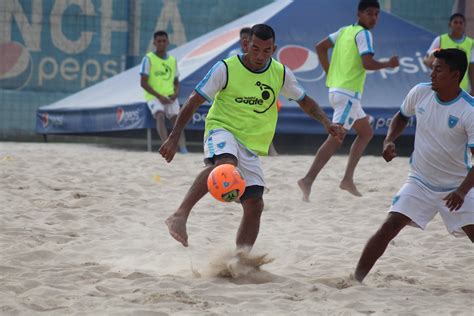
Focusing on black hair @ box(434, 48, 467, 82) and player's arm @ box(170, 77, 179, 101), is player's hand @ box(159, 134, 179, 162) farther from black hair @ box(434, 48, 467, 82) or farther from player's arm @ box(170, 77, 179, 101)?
player's arm @ box(170, 77, 179, 101)

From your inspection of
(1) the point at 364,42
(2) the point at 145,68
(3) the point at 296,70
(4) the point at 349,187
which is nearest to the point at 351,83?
(1) the point at 364,42

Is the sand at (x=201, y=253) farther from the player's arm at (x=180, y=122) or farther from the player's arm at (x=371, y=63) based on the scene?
the player's arm at (x=371, y=63)

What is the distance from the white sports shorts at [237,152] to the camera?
4.95 metres

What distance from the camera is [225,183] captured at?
4629 millimetres

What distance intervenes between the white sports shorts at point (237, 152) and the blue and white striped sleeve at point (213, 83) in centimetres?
22

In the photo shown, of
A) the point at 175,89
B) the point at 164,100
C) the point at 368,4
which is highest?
the point at 368,4

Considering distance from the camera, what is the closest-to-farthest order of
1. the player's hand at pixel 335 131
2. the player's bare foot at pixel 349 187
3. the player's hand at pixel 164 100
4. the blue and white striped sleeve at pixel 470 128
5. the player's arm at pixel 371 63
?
the blue and white striped sleeve at pixel 470 128, the player's hand at pixel 335 131, the player's arm at pixel 371 63, the player's bare foot at pixel 349 187, the player's hand at pixel 164 100

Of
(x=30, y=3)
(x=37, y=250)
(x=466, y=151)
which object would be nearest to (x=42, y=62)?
(x=30, y=3)

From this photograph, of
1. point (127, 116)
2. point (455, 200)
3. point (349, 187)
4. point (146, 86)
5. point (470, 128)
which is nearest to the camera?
point (455, 200)

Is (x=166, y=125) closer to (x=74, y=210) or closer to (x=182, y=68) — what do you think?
(x=182, y=68)

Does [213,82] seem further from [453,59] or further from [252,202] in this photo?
[453,59]

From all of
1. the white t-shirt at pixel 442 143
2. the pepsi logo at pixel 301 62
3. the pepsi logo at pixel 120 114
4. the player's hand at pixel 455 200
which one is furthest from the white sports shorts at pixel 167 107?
the player's hand at pixel 455 200

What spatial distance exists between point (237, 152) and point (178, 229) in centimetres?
54

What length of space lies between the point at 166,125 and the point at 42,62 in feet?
16.4
